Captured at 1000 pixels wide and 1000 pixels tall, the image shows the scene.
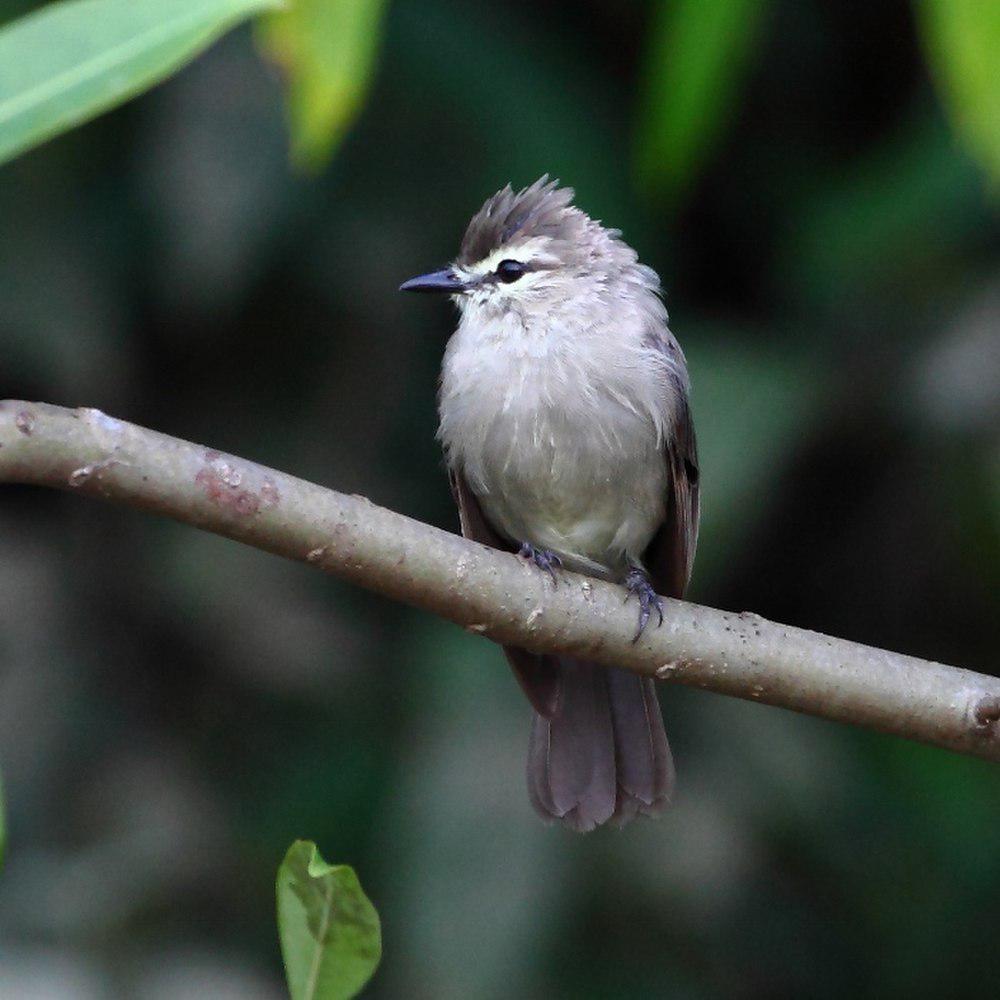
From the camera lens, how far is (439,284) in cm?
409

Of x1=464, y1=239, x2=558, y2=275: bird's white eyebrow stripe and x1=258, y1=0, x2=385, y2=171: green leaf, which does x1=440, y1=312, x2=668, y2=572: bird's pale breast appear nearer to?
x1=464, y1=239, x2=558, y2=275: bird's white eyebrow stripe

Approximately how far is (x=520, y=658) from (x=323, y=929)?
2.23 metres

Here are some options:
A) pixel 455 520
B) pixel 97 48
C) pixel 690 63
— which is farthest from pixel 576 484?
pixel 97 48

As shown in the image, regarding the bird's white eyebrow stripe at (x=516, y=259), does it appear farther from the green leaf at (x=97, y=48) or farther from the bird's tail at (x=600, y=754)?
the green leaf at (x=97, y=48)

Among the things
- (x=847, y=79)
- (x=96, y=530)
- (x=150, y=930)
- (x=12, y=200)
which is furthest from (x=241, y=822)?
(x=847, y=79)

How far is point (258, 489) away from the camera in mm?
2244

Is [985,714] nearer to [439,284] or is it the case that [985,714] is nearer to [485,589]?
[485,589]

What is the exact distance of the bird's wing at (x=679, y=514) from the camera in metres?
4.06

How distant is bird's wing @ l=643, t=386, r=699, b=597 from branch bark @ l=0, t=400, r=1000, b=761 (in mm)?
1065

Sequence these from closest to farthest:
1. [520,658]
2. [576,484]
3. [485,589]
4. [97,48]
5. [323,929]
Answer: [97,48], [323,929], [485,589], [520,658], [576,484]

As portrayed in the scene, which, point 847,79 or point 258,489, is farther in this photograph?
point 847,79

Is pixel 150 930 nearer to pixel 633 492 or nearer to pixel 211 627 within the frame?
pixel 211 627

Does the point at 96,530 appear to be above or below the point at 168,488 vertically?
above

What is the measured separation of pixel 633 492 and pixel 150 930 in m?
1.64
